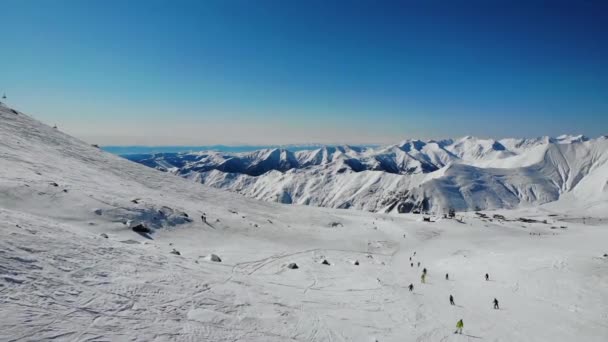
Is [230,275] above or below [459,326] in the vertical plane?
above

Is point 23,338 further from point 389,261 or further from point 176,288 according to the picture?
point 389,261

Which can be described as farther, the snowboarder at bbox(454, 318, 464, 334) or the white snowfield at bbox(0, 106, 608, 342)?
the snowboarder at bbox(454, 318, 464, 334)

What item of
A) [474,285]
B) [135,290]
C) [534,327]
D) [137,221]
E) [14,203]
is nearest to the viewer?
[135,290]

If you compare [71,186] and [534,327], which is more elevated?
[71,186]

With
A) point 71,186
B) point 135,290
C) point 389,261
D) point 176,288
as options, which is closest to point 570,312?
point 389,261

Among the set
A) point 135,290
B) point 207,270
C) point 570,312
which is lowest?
point 570,312

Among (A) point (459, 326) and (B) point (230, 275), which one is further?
(B) point (230, 275)

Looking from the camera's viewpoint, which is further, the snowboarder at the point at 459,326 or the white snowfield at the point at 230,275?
the snowboarder at the point at 459,326

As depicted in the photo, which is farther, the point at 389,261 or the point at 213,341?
the point at 389,261
